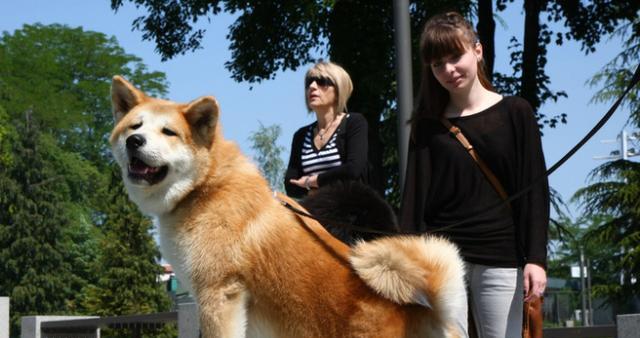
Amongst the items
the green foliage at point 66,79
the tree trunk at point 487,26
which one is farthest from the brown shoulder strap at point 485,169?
the green foliage at point 66,79

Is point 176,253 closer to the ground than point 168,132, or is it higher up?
closer to the ground

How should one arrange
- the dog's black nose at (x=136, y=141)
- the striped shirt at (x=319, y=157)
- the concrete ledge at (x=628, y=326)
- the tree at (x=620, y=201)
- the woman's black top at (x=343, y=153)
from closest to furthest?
1. the dog's black nose at (x=136, y=141)
2. the woman's black top at (x=343, y=153)
3. the striped shirt at (x=319, y=157)
4. the concrete ledge at (x=628, y=326)
5. the tree at (x=620, y=201)

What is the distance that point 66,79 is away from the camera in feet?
155

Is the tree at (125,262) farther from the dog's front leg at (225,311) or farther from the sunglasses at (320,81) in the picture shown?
the dog's front leg at (225,311)

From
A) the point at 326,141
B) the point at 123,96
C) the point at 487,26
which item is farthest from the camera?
the point at 487,26

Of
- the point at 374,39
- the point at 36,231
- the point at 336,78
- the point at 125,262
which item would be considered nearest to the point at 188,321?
the point at 336,78

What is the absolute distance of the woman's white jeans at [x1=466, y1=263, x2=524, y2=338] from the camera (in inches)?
161

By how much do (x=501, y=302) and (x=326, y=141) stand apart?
7.44 feet

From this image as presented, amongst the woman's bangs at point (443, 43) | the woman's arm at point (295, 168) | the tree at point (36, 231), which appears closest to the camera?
the woman's bangs at point (443, 43)

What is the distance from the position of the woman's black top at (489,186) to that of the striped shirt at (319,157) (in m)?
1.55

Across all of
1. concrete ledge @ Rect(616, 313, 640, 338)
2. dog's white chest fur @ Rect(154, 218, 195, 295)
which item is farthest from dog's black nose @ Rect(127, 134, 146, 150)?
concrete ledge @ Rect(616, 313, 640, 338)

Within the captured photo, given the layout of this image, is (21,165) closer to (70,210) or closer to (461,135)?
(70,210)

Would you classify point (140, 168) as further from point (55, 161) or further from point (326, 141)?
point (55, 161)

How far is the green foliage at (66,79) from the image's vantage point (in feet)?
150
